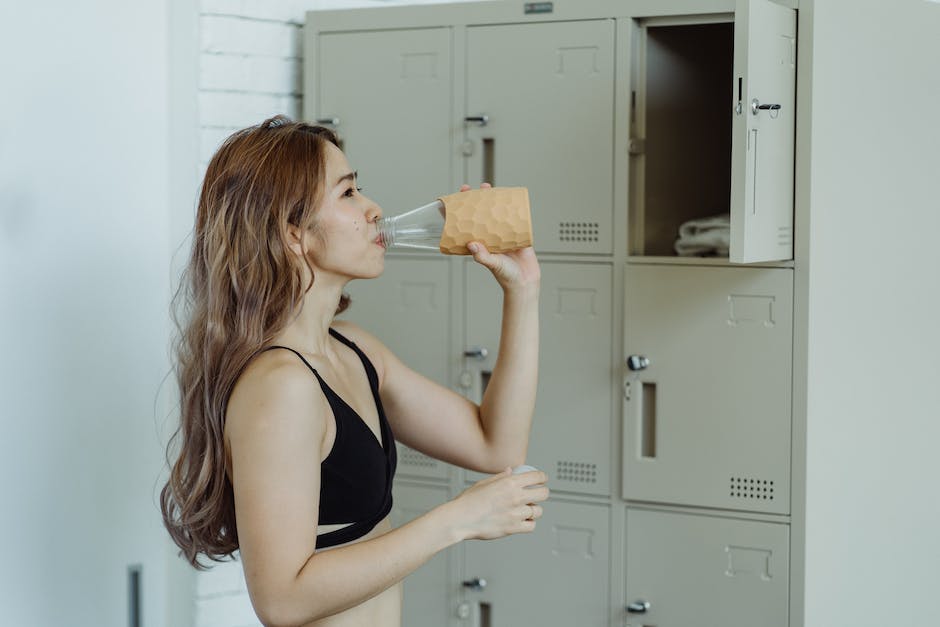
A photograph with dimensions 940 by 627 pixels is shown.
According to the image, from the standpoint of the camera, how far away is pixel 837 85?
8.04 ft

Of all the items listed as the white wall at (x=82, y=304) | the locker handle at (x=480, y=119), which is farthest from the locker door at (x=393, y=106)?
the white wall at (x=82, y=304)

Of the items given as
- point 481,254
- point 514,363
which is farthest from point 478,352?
point 481,254

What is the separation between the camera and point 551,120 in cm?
271

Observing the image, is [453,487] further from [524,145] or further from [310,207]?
[310,207]

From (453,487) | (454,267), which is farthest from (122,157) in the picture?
(453,487)

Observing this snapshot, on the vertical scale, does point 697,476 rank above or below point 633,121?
below

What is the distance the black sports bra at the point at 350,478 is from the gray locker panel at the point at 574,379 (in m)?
1.05

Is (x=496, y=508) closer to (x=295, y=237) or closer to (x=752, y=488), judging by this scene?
(x=295, y=237)

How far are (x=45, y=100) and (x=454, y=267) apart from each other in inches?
40.5

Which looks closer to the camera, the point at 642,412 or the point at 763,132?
the point at 763,132

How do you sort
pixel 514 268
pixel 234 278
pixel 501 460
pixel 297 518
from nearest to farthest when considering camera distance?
pixel 297 518 → pixel 234 278 → pixel 514 268 → pixel 501 460

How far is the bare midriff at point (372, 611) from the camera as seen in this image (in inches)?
68.0

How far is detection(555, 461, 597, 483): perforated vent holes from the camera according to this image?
271 centimetres

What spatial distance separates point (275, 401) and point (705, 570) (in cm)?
140
